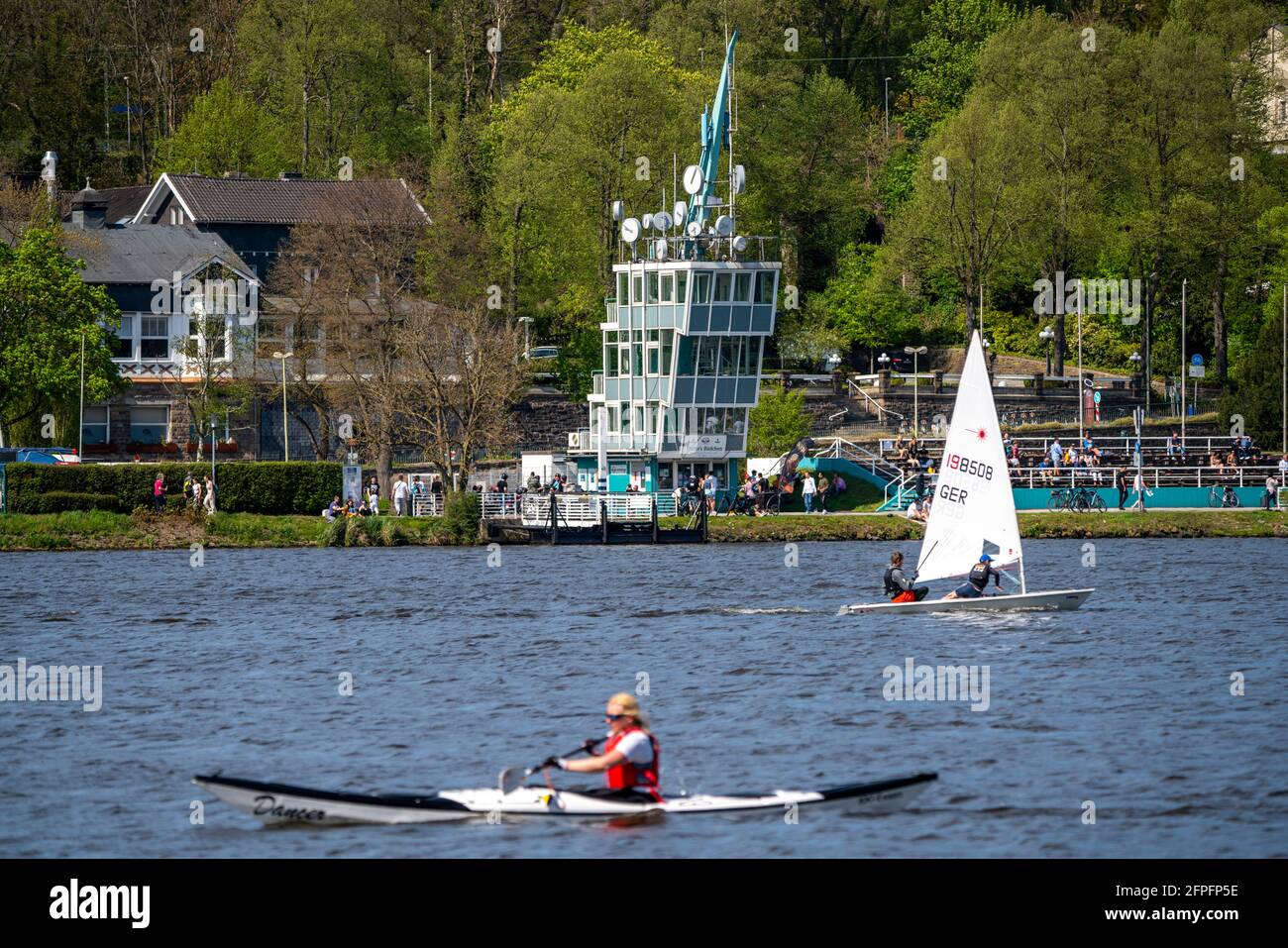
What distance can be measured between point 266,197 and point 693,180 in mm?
31553

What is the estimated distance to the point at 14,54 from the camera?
420 feet

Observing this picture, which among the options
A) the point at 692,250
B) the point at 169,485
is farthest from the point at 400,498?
the point at 692,250

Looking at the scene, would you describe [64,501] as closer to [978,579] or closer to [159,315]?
[159,315]

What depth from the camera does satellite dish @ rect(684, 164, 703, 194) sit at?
90125 mm

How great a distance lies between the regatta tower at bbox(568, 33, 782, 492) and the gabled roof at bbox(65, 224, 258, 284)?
81.6 feet

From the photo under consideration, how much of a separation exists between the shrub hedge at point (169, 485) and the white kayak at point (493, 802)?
56619 millimetres

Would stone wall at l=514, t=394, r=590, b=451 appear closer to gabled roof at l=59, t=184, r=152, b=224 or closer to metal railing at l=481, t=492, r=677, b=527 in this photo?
metal railing at l=481, t=492, r=677, b=527

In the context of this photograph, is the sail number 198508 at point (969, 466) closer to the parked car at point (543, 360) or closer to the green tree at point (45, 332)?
the parked car at point (543, 360)

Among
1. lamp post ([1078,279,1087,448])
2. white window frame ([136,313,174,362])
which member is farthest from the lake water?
white window frame ([136,313,174,362])

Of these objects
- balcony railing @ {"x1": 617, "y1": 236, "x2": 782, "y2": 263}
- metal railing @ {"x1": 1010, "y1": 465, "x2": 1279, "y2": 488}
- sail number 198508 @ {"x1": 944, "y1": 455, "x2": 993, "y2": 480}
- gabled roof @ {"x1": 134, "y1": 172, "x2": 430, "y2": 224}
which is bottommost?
metal railing @ {"x1": 1010, "y1": 465, "x2": 1279, "y2": 488}

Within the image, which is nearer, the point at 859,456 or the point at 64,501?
the point at 64,501

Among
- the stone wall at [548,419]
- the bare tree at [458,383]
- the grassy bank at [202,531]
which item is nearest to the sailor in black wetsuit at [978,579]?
the grassy bank at [202,531]

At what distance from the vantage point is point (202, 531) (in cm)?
7850

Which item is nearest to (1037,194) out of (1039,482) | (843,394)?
(843,394)
